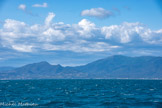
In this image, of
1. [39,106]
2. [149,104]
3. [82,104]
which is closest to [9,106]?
[39,106]

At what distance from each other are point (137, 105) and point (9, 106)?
2922 cm

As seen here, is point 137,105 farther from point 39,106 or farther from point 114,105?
point 39,106

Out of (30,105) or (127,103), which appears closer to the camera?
(30,105)

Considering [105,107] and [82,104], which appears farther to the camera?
[82,104]

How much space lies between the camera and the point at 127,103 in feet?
205

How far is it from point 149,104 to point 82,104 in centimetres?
1607

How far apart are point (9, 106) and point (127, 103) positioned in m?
27.5

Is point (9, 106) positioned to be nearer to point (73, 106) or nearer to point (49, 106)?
point (49, 106)

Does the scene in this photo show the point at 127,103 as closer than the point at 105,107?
No

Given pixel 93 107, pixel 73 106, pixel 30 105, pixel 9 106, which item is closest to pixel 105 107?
pixel 93 107

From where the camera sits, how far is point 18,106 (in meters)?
56.8

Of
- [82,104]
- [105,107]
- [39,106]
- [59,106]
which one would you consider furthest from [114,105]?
[39,106]

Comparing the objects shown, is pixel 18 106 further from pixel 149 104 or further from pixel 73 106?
pixel 149 104

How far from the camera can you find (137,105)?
60.7 metres
